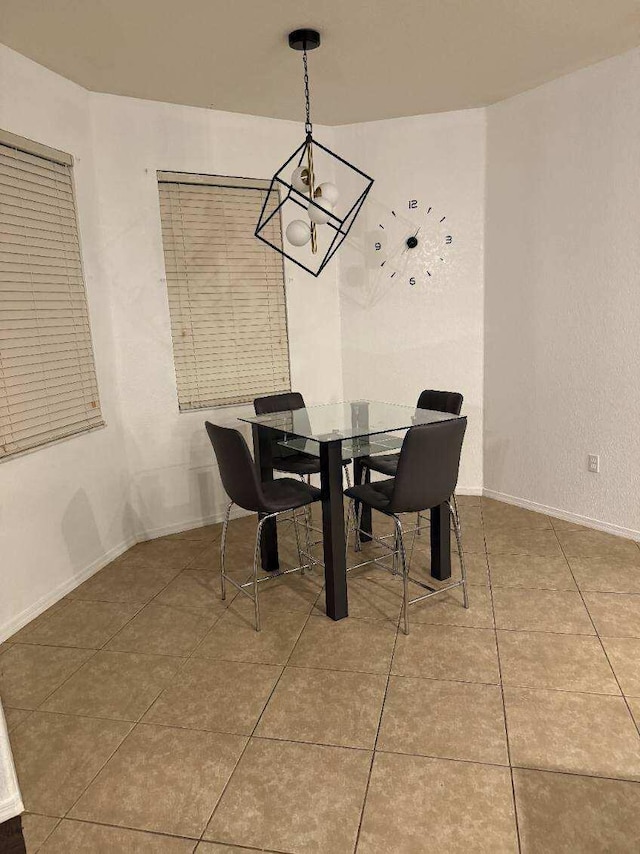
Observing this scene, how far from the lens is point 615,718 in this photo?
79.9 inches

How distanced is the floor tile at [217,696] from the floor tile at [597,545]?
1920mm

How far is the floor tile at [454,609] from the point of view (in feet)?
8.84

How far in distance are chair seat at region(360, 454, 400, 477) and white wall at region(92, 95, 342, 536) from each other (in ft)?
3.64

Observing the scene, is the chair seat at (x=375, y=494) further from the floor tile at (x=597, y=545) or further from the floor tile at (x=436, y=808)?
the floor tile at (x=597, y=545)

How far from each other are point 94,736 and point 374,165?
3.86 metres

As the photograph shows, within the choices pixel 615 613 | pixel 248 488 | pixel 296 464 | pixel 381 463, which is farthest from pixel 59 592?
pixel 615 613

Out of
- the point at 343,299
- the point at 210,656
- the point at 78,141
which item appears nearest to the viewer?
the point at 210,656

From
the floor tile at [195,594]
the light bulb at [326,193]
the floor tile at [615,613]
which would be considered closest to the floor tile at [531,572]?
the floor tile at [615,613]

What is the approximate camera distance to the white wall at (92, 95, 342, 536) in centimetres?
360

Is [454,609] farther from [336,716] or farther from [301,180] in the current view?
[301,180]

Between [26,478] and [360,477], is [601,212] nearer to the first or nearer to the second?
[360,477]

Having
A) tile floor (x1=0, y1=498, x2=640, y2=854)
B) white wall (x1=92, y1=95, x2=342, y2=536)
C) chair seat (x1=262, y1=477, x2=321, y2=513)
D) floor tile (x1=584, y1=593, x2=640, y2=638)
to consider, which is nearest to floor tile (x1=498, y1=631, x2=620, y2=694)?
tile floor (x1=0, y1=498, x2=640, y2=854)

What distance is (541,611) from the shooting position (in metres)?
2.75

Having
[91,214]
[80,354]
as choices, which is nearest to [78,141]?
[91,214]
